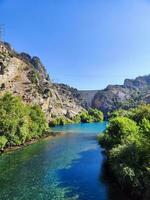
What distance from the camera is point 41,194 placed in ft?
158

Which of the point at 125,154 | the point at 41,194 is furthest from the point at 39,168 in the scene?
the point at 125,154

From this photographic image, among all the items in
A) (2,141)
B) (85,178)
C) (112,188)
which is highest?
(2,141)

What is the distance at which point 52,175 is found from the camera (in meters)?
60.3

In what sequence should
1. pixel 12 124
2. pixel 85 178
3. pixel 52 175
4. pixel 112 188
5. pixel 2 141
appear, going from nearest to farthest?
1. pixel 112 188
2. pixel 85 178
3. pixel 52 175
4. pixel 2 141
5. pixel 12 124

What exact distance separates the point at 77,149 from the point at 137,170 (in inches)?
1943

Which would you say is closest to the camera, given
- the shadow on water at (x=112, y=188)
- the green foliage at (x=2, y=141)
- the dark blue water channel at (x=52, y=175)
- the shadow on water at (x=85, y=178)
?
the shadow on water at (x=112, y=188)

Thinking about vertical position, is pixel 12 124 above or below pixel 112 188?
above

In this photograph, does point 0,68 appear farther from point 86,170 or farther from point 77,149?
point 86,170

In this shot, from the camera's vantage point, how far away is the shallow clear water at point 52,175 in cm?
4818

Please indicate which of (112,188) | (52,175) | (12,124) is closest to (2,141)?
(12,124)

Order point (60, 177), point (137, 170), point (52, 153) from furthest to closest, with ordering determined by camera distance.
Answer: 1. point (52, 153)
2. point (60, 177)
3. point (137, 170)

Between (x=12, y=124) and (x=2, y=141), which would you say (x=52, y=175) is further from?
(x=12, y=124)

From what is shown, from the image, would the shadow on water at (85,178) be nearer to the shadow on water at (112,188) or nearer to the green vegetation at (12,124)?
the shadow on water at (112,188)

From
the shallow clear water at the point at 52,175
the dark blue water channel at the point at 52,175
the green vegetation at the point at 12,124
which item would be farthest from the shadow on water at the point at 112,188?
the green vegetation at the point at 12,124
